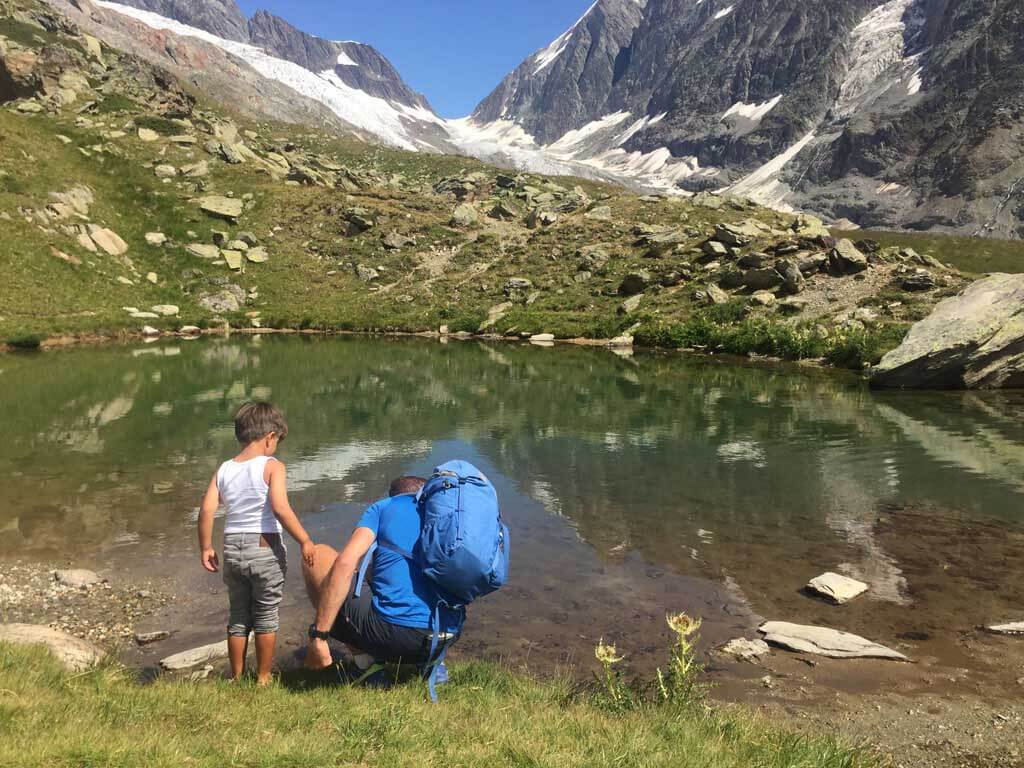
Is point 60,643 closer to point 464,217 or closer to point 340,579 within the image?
point 340,579

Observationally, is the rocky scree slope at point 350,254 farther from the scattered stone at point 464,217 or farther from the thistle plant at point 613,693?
the thistle plant at point 613,693

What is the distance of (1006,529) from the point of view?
1161cm

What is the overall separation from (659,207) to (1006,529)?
7199 centimetres

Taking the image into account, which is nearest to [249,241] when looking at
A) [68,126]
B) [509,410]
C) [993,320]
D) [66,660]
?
[68,126]

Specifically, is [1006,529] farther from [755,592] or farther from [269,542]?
[269,542]

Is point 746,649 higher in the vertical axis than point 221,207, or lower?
lower

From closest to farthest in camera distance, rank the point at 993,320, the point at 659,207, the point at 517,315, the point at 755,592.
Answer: the point at 755,592, the point at 993,320, the point at 517,315, the point at 659,207

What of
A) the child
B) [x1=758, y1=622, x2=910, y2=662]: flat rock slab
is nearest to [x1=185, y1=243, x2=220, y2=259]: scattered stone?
the child

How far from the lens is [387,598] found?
5.77 metres

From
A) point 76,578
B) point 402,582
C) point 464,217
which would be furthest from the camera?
point 464,217

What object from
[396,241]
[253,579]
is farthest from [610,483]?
[396,241]

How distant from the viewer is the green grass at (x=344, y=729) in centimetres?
433

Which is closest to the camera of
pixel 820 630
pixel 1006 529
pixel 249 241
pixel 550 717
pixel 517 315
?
pixel 550 717

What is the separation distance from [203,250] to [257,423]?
62.0m
